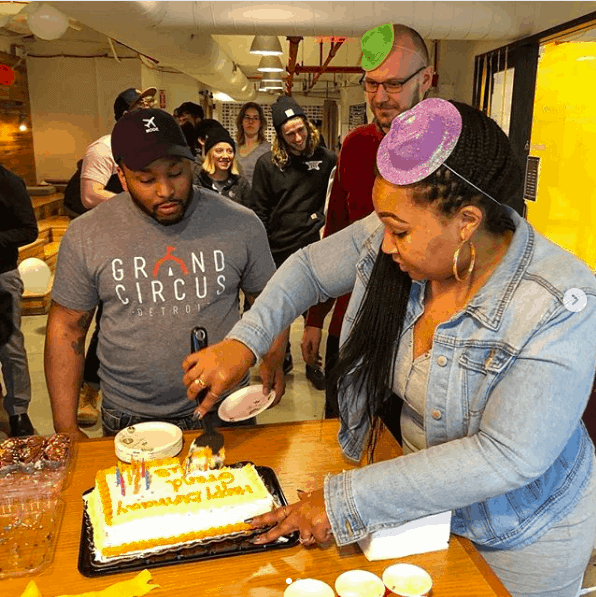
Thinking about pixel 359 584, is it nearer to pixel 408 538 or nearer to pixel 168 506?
pixel 408 538

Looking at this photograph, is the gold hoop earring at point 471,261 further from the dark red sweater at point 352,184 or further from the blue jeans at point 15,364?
the blue jeans at point 15,364

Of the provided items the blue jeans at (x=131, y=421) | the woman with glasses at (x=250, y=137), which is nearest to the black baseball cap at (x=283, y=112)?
the woman with glasses at (x=250, y=137)

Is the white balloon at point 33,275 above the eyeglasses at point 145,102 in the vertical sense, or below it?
below

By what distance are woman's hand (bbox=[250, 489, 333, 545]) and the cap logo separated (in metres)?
1.18

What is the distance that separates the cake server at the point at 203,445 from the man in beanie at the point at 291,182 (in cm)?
264

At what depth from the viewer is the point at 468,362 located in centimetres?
115

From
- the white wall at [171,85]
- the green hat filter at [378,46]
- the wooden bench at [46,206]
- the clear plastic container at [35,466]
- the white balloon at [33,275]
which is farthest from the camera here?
the white wall at [171,85]

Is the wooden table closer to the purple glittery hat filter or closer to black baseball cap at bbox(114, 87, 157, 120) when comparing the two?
the purple glittery hat filter

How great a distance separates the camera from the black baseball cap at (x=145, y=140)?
1.81 m

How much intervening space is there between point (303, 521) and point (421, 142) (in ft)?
2.35

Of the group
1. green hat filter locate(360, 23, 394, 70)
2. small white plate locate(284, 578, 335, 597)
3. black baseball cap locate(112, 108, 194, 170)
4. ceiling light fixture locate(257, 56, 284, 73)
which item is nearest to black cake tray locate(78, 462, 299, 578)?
small white plate locate(284, 578, 335, 597)

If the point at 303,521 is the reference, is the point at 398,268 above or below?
above

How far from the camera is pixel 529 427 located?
1000mm

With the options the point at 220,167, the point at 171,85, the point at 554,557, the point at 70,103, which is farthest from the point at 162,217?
the point at 70,103
